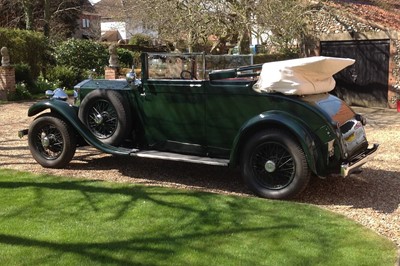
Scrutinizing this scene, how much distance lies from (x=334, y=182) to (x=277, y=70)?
1762 millimetres

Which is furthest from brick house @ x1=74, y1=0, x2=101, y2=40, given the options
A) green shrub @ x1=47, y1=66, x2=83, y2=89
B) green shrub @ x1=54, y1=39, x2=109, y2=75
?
green shrub @ x1=47, y1=66, x2=83, y2=89

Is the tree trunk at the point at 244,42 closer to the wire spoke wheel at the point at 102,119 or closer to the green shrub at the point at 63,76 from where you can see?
the green shrub at the point at 63,76

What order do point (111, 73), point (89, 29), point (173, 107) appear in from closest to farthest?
1. point (173, 107)
2. point (111, 73)
3. point (89, 29)

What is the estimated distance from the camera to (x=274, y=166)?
5180 mm

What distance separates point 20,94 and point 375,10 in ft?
42.7

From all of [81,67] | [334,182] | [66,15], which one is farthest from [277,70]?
[66,15]

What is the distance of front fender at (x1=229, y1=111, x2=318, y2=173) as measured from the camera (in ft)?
16.2

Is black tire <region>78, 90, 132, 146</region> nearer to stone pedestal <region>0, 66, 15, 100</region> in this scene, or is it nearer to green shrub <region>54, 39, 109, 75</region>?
stone pedestal <region>0, 66, 15, 100</region>

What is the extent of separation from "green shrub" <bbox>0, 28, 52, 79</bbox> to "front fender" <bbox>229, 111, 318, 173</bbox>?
1524 cm

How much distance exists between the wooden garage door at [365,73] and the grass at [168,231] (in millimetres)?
11502

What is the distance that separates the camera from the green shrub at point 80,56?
2119 centimetres

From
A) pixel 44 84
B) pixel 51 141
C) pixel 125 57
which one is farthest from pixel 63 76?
pixel 51 141

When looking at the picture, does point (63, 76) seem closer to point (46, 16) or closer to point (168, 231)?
point (46, 16)

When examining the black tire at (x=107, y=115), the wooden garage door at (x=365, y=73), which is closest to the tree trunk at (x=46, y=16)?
the wooden garage door at (x=365, y=73)
